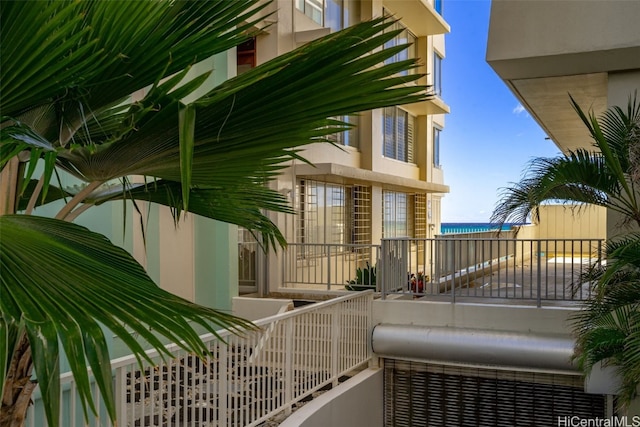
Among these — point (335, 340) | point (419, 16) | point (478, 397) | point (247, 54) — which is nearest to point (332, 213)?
point (247, 54)

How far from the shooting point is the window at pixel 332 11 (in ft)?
46.4

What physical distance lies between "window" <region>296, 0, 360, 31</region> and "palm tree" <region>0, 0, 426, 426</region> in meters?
12.5

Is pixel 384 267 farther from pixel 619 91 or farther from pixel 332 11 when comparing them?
pixel 332 11

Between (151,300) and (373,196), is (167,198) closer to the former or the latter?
(151,300)

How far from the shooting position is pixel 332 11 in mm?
15141

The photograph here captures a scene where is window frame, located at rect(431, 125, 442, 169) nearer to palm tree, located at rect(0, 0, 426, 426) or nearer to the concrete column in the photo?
the concrete column

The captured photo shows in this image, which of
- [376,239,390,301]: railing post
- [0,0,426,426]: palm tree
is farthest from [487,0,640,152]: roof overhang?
[0,0,426,426]: palm tree

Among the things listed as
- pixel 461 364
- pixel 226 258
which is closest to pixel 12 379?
pixel 461 364

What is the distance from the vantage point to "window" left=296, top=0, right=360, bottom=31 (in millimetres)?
14153

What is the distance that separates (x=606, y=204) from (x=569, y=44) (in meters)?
1.77

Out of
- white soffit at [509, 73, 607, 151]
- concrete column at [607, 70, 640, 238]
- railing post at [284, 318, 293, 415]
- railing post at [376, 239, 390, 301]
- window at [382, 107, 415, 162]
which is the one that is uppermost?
window at [382, 107, 415, 162]

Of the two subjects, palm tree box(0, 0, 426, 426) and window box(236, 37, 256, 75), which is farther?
window box(236, 37, 256, 75)

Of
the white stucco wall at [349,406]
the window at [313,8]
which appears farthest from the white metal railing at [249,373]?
the window at [313,8]

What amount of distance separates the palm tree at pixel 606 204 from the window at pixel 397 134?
Answer: 11.9 metres
